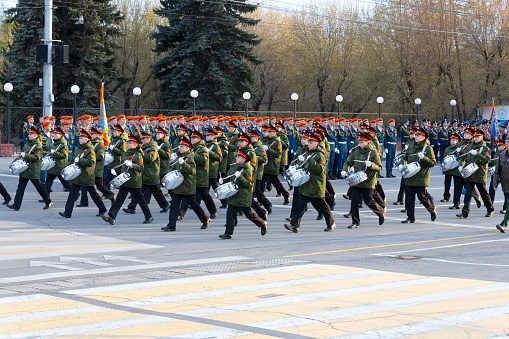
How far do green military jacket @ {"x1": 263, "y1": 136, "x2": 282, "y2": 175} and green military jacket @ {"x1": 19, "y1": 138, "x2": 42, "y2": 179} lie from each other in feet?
18.1

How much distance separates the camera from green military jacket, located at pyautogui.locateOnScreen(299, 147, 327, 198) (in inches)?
547

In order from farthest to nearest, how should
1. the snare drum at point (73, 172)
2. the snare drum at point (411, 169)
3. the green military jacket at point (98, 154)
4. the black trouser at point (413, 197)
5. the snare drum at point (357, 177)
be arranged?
1. the green military jacket at point (98, 154)
2. the snare drum at point (73, 172)
3. the black trouser at point (413, 197)
4. the snare drum at point (411, 169)
5. the snare drum at point (357, 177)

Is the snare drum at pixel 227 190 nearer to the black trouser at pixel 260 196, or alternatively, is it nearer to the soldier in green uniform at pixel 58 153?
the black trouser at pixel 260 196

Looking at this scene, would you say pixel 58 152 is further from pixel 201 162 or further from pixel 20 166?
pixel 201 162

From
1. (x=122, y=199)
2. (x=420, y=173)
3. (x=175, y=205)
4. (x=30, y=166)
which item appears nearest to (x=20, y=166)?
(x=30, y=166)

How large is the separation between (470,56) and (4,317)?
4355cm

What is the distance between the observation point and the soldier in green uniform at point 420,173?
15266 mm

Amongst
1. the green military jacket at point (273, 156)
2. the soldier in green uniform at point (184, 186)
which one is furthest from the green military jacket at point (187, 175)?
the green military jacket at point (273, 156)

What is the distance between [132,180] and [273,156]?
4.34m

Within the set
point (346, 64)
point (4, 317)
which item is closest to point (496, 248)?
point (4, 317)

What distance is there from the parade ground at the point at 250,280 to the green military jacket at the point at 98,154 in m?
1.40

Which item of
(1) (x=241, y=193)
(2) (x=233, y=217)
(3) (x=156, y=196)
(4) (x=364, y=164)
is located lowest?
(2) (x=233, y=217)

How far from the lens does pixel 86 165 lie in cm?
1558

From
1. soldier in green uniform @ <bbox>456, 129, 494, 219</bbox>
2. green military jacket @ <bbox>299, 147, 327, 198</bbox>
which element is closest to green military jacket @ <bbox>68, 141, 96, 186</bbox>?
green military jacket @ <bbox>299, 147, 327, 198</bbox>
